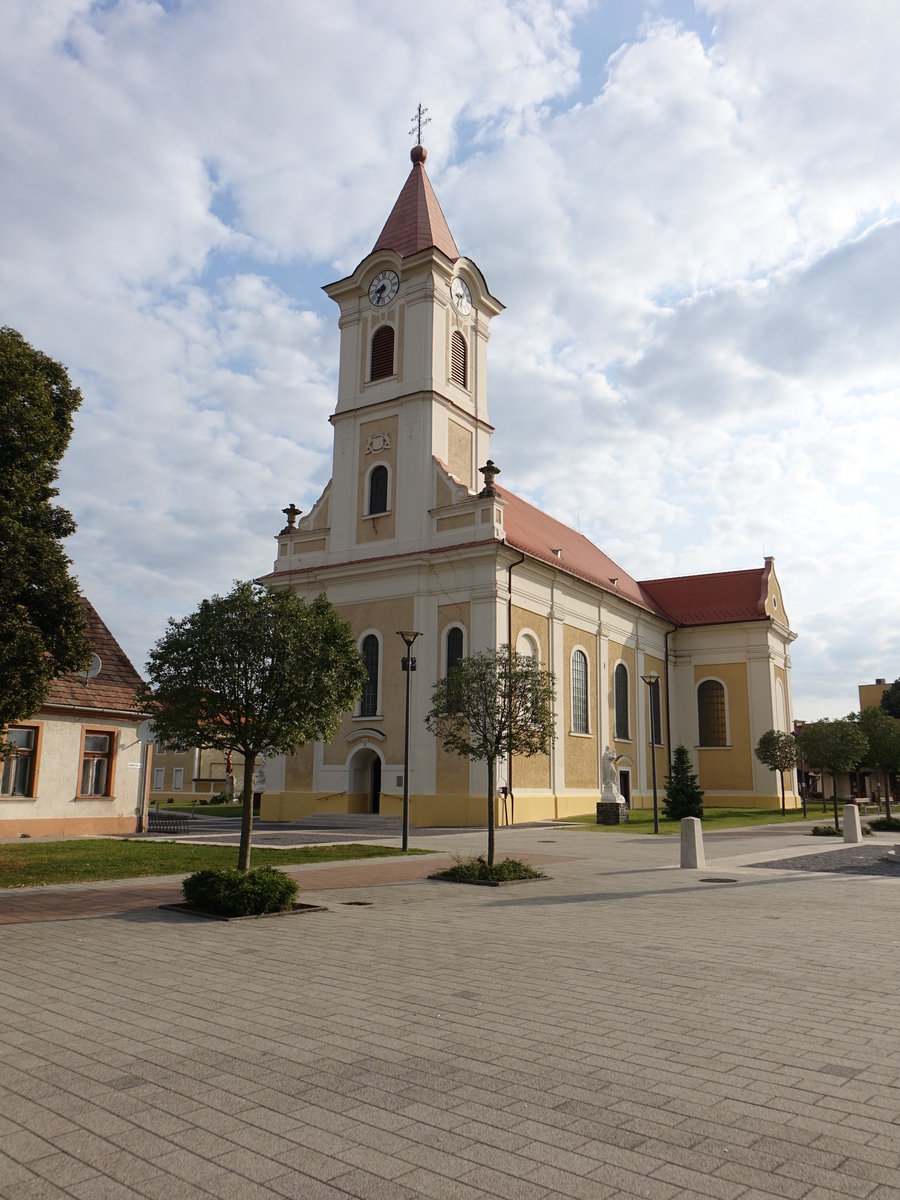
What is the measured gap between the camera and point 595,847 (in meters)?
22.7

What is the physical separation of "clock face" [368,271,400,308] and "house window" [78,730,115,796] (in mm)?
22399

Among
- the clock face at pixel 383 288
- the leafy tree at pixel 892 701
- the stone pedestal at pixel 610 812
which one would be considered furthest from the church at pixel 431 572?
the leafy tree at pixel 892 701

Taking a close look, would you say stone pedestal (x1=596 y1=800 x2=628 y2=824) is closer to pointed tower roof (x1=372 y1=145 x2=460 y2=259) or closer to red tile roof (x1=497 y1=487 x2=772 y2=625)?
red tile roof (x1=497 y1=487 x2=772 y2=625)

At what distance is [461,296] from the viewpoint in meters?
40.0

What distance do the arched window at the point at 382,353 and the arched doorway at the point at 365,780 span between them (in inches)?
633

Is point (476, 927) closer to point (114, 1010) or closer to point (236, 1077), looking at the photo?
point (114, 1010)

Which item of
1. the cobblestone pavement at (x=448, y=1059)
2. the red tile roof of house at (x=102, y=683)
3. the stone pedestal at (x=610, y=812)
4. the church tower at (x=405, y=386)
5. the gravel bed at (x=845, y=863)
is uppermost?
the church tower at (x=405, y=386)

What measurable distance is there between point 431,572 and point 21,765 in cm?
1645

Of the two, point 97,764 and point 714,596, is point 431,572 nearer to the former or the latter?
point 97,764

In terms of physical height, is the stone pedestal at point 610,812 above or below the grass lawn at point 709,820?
above

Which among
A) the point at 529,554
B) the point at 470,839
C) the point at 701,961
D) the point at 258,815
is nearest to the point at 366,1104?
the point at 701,961

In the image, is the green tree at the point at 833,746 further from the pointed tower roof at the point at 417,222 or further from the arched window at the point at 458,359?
the pointed tower roof at the point at 417,222

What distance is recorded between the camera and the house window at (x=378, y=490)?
37.8 metres

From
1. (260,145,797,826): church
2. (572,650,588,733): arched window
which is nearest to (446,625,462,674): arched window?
(260,145,797,826): church
